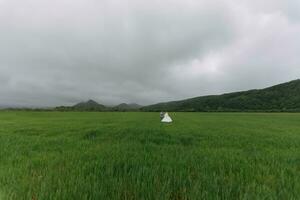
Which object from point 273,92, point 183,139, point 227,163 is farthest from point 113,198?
point 273,92

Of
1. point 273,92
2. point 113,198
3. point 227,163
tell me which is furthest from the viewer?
point 273,92

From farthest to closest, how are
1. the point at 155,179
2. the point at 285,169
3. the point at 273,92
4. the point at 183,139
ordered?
the point at 273,92 → the point at 183,139 → the point at 285,169 → the point at 155,179

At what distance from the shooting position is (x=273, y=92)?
170 m

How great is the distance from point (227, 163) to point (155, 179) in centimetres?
208

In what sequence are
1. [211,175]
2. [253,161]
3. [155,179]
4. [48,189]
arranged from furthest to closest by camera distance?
[253,161] → [211,175] → [155,179] → [48,189]

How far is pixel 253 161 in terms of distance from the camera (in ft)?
14.2

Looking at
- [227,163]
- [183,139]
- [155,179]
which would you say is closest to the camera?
[155,179]

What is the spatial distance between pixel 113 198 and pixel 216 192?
146 centimetres

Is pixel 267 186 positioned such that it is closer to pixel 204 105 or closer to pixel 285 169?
pixel 285 169

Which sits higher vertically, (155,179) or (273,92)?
(273,92)

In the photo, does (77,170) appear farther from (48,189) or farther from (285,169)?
(285,169)

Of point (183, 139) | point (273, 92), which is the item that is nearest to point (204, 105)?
point (273, 92)

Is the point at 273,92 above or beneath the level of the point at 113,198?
above

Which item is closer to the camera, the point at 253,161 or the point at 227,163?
the point at 227,163
